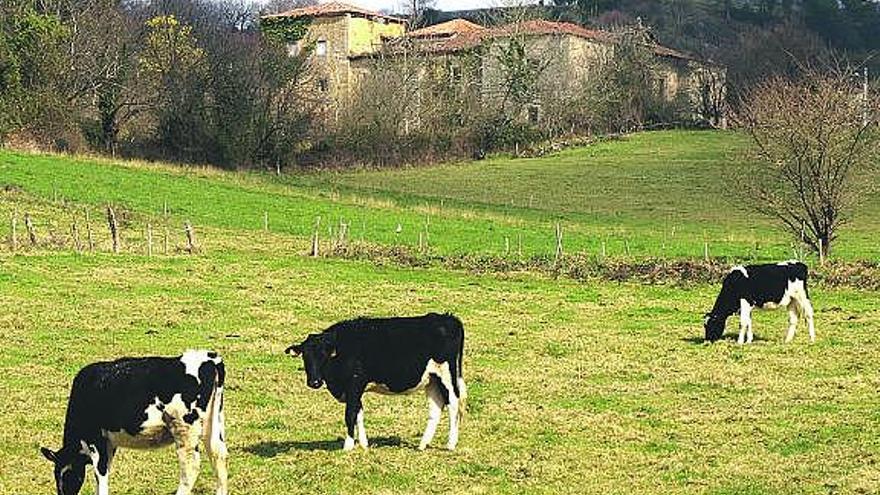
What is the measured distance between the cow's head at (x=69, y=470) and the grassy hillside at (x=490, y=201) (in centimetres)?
3032

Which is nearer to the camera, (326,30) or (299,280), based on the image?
(299,280)

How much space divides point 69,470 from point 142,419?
35.5 inches

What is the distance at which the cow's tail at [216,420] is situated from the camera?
1230 centimetres

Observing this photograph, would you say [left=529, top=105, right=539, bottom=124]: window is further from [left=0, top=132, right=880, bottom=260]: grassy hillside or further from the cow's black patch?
the cow's black patch

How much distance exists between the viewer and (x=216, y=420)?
12.4 metres

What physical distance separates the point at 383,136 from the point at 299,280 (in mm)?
49925

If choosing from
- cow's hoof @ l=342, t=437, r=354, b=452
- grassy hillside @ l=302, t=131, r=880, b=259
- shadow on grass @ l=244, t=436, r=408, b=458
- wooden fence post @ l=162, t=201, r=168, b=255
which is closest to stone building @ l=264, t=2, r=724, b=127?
grassy hillside @ l=302, t=131, r=880, b=259

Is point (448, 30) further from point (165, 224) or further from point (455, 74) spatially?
point (165, 224)

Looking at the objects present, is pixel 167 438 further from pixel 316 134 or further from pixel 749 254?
pixel 316 134

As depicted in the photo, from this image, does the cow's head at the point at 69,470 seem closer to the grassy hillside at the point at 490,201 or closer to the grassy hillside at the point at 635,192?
the grassy hillside at the point at 490,201

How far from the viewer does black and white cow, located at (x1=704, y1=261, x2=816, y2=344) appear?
23891mm

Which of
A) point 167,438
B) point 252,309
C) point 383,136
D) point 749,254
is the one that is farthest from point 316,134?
point 167,438

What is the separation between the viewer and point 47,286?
29719mm

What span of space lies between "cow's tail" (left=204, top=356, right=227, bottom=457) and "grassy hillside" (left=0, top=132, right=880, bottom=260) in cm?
2986
